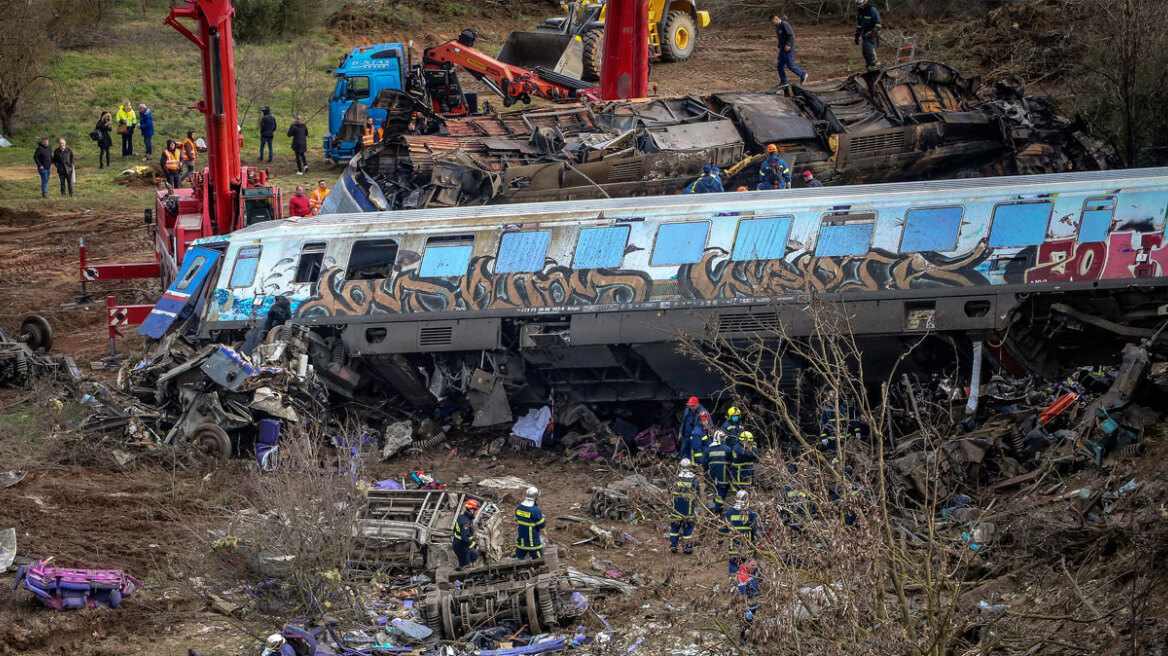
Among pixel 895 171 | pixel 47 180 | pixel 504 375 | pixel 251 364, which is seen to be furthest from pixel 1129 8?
pixel 47 180

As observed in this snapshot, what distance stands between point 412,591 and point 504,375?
12.4 feet

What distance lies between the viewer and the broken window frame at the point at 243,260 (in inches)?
603

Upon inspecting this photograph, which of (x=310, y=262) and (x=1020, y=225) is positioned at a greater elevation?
(x=1020, y=225)

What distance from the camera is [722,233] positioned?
14.1m

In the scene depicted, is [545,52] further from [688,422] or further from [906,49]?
[688,422]

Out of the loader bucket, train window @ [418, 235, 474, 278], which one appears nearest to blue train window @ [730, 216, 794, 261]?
train window @ [418, 235, 474, 278]

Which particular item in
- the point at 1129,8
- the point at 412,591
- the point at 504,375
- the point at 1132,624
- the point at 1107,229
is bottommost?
the point at 412,591

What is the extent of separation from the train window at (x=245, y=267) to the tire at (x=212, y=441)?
84.0 inches

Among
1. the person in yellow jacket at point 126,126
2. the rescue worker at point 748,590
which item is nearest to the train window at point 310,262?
the rescue worker at point 748,590

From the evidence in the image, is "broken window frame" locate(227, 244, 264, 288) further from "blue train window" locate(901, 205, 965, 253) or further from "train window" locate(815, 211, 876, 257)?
"blue train window" locate(901, 205, 965, 253)

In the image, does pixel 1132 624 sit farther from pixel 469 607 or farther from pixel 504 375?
pixel 504 375

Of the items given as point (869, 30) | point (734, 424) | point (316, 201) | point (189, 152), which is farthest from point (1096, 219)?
point (189, 152)

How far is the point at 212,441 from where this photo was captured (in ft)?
45.9

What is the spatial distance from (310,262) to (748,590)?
845cm
